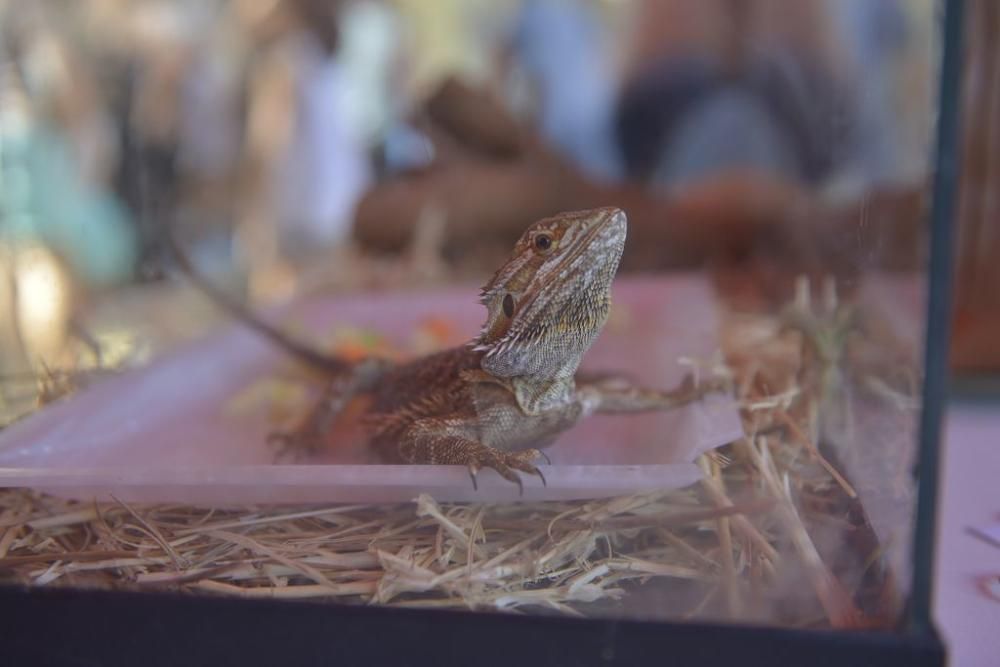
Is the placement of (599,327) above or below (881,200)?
below

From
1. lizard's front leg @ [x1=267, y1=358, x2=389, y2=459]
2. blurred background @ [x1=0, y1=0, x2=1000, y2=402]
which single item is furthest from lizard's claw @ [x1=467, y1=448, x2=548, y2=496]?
blurred background @ [x1=0, y1=0, x2=1000, y2=402]

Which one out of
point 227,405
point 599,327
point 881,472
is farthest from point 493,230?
point 881,472

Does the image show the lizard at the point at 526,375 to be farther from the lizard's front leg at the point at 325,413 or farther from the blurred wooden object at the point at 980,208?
the blurred wooden object at the point at 980,208

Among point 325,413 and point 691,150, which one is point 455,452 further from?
point 691,150

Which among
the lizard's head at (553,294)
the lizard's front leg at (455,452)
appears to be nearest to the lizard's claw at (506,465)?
the lizard's front leg at (455,452)

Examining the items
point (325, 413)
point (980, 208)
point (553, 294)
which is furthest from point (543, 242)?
point (980, 208)

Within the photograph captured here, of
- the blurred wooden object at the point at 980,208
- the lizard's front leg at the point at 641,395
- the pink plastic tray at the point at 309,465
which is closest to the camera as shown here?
the pink plastic tray at the point at 309,465

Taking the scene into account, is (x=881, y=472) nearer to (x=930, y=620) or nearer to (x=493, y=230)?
(x=930, y=620)
